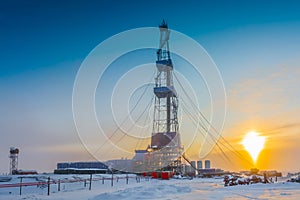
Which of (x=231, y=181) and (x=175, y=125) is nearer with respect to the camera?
(x=231, y=181)

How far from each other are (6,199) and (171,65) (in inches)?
2591

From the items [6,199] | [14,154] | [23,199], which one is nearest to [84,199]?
[23,199]

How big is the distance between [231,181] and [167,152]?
157 feet

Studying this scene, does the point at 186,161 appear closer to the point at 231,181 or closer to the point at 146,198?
the point at 231,181

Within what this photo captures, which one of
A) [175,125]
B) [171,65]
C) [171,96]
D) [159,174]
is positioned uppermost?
[171,65]

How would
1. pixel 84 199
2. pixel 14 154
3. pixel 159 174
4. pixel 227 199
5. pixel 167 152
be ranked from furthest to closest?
pixel 167 152
pixel 14 154
pixel 159 174
pixel 84 199
pixel 227 199

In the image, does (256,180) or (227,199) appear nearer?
(227,199)

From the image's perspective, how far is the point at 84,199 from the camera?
16578 millimetres

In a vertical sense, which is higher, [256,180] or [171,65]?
[171,65]

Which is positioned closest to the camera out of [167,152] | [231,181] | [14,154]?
[231,181]

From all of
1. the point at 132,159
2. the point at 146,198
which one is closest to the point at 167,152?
the point at 132,159

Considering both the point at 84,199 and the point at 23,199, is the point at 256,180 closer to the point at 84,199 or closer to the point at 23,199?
the point at 84,199

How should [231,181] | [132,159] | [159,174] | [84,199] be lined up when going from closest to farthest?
Result: [84,199] < [231,181] < [159,174] < [132,159]

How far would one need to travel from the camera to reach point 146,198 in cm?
1642
